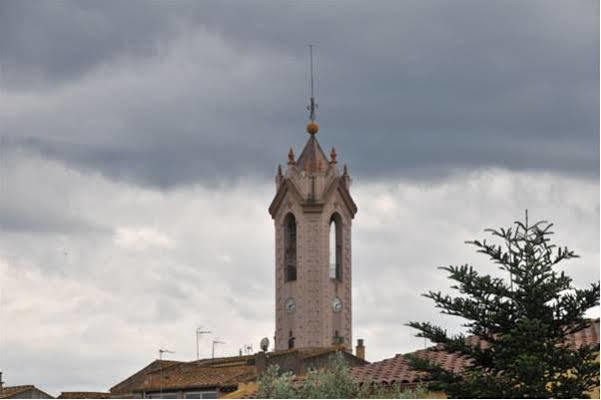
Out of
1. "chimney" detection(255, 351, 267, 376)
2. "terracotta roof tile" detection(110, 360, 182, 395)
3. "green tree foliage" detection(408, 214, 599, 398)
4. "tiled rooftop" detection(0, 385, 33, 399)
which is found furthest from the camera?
"terracotta roof tile" detection(110, 360, 182, 395)

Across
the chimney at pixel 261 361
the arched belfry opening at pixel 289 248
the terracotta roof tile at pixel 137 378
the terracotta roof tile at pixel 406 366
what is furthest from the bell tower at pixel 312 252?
the terracotta roof tile at pixel 406 366

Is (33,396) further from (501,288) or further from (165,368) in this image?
(501,288)

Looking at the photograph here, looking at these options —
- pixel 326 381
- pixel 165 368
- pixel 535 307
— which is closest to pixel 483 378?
pixel 535 307

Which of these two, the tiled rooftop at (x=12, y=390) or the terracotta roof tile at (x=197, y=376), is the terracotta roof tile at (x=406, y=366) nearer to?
the terracotta roof tile at (x=197, y=376)

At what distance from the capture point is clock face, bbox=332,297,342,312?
10806cm

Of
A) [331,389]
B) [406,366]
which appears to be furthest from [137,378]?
[331,389]

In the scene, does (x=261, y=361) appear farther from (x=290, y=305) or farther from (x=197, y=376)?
(x=290, y=305)

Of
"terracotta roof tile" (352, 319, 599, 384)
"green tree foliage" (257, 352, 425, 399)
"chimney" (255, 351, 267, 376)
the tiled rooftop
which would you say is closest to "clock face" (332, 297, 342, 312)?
"chimney" (255, 351, 267, 376)

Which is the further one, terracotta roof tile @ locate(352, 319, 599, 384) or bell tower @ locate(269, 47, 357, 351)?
bell tower @ locate(269, 47, 357, 351)

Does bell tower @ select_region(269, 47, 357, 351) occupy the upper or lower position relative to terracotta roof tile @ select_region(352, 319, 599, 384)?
upper

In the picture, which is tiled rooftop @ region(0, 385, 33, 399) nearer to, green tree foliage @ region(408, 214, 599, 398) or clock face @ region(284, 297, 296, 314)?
green tree foliage @ region(408, 214, 599, 398)

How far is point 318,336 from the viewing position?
106812 mm

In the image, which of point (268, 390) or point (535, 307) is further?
point (268, 390)

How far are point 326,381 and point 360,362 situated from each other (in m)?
31.3
